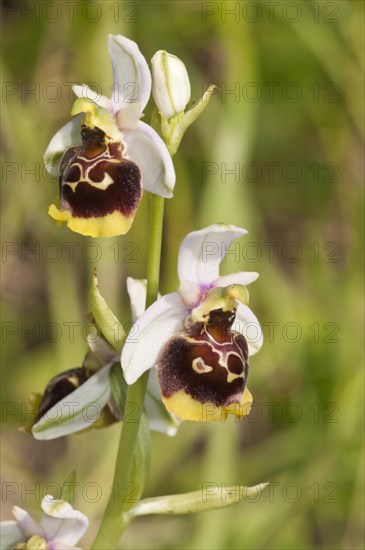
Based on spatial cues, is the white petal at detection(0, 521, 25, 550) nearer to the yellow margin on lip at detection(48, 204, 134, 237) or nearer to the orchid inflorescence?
the orchid inflorescence

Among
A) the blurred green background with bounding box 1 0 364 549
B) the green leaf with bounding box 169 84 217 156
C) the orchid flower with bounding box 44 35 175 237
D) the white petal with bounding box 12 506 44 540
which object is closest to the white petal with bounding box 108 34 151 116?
the orchid flower with bounding box 44 35 175 237

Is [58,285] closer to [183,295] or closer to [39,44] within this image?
[39,44]

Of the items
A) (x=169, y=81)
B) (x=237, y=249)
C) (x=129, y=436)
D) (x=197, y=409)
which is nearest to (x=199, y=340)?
(x=197, y=409)

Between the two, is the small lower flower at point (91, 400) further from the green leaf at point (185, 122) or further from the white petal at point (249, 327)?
the green leaf at point (185, 122)

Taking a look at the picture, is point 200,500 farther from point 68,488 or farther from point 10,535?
point 10,535

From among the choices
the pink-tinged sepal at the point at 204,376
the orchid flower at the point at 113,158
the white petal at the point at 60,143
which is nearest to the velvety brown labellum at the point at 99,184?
the orchid flower at the point at 113,158
